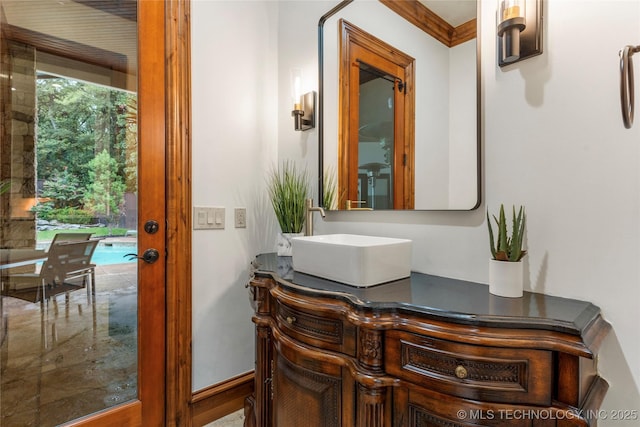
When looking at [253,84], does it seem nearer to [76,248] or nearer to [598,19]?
[76,248]

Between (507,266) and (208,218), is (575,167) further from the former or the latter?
(208,218)

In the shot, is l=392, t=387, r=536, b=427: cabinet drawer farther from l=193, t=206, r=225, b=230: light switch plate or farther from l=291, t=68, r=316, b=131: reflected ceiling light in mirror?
l=291, t=68, r=316, b=131: reflected ceiling light in mirror

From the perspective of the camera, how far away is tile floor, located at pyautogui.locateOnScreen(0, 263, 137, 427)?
1.19 meters

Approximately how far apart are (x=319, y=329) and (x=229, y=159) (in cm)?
113

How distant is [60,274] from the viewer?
128 cm

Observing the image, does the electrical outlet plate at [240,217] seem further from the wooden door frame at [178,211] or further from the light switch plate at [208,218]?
the wooden door frame at [178,211]

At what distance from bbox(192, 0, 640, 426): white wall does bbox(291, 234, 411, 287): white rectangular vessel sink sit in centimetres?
21

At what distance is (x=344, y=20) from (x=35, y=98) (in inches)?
56.7

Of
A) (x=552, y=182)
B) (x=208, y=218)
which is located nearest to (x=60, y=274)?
(x=208, y=218)

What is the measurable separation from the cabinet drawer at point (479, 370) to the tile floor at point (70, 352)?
4.25ft

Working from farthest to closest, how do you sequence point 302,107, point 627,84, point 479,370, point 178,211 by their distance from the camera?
point 302,107, point 178,211, point 627,84, point 479,370

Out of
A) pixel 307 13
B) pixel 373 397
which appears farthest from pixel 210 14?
pixel 373 397

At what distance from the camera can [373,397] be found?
754 millimetres

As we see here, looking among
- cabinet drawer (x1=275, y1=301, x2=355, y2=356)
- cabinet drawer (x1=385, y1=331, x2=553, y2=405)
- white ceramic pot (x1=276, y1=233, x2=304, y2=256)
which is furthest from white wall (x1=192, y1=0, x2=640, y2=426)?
cabinet drawer (x1=275, y1=301, x2=355, y2=356)
